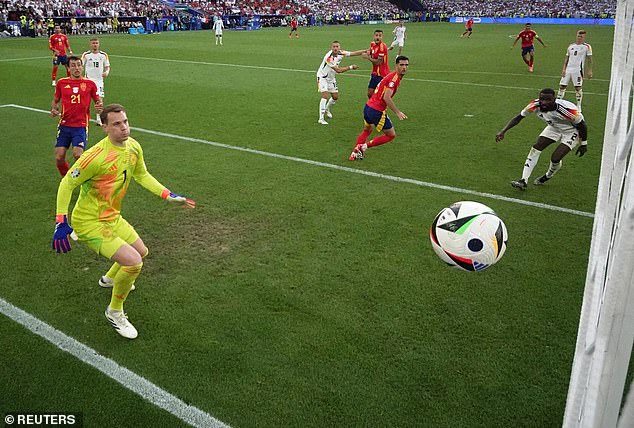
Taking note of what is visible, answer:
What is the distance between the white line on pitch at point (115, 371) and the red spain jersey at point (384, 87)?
265 inches

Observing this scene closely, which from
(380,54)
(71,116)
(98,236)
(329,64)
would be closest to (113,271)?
(98,236)

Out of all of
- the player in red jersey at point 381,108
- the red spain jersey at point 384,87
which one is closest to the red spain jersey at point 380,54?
the player in red jersey at point 381,108

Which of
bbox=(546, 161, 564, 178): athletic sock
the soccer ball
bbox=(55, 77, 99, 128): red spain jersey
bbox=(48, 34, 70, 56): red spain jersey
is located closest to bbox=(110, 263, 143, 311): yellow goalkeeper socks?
the soccer ball

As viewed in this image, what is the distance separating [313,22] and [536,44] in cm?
3237

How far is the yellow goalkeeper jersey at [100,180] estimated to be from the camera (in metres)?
4.28

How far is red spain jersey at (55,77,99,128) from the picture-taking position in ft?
26.2

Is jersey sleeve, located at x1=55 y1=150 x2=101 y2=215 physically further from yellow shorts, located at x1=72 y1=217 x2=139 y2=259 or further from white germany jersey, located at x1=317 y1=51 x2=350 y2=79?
white germany jersey, located at x1=317 y1=51 x2=350 y2=79

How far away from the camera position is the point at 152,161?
387 inches

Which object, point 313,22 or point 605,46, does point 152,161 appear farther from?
point 313,22

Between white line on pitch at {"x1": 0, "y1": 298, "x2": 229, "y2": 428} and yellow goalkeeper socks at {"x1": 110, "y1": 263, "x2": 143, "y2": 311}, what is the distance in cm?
44

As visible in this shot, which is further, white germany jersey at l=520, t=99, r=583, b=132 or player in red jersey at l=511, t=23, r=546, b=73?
player in red jersey at l=511, t=23, r=546, b=73

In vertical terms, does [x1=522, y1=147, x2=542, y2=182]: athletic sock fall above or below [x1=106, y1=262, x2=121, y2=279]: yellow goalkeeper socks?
above

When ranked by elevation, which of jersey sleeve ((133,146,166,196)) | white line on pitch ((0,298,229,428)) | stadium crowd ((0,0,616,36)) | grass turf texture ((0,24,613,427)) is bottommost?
white line on pitch ((0,298,229,428))

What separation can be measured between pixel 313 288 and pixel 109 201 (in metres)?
2.23
